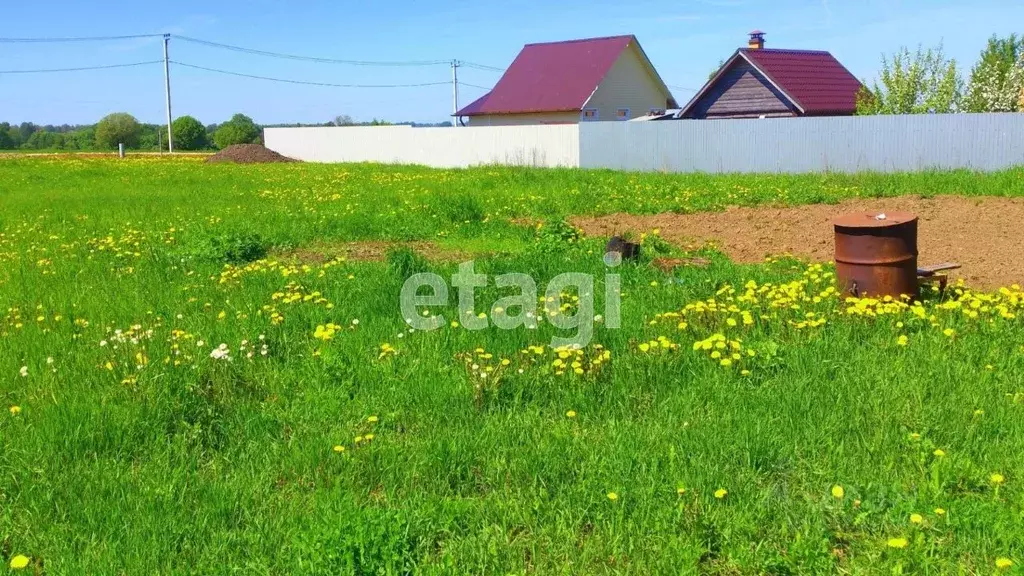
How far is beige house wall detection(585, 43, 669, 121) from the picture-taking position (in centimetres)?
3772

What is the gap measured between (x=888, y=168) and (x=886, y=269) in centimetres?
1568

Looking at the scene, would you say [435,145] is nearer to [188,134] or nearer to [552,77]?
[552,77]

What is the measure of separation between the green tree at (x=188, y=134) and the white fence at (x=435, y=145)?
964 inches

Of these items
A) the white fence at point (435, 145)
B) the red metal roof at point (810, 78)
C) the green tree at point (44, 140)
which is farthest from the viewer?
the green tree at point (44, 140)

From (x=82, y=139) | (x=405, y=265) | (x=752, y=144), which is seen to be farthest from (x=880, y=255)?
(x=82, y=139)

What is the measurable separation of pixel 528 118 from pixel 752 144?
678 inches

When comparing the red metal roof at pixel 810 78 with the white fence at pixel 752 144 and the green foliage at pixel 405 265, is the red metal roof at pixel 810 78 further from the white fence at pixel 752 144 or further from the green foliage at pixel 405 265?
the green foliage at pixel 405 265

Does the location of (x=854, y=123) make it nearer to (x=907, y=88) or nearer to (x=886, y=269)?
(x=907, y=88)

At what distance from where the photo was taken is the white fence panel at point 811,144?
19.4 meters

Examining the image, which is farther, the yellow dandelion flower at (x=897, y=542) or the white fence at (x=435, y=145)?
the white fence at (x=435, y=145)

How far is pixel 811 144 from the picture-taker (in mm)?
21641

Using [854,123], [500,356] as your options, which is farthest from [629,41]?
[500,356]

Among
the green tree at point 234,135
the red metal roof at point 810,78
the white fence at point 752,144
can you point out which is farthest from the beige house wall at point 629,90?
the green tree at point 234,135

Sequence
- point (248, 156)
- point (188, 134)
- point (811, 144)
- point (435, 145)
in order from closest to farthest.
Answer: point (811, 144) < point (435, 145) < point (248, 156) < point (188, 134)
